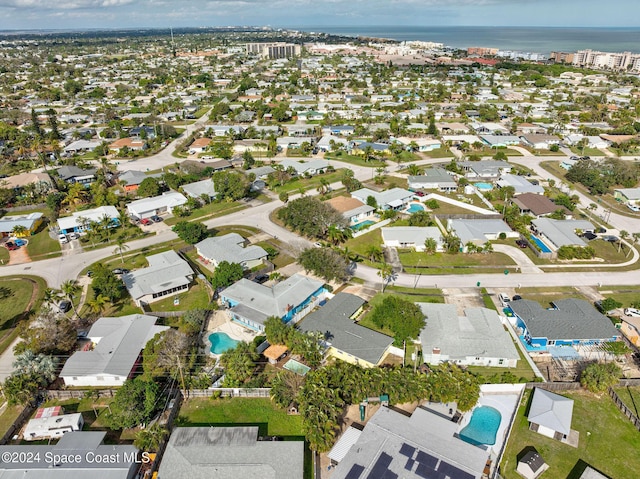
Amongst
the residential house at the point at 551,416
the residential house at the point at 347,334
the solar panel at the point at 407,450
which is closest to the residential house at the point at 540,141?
the residential house at the point at 347,334

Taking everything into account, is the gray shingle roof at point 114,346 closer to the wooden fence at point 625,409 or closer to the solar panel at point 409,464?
the solar panel at point 409,464

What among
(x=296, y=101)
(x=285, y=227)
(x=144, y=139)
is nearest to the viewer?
(x=285, y=227)

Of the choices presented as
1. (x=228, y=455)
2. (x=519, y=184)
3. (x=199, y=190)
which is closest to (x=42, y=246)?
(x=199, y=190)

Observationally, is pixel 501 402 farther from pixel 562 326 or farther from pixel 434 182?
pixel 434 182

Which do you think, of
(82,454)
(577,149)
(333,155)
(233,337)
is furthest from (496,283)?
(577,149)

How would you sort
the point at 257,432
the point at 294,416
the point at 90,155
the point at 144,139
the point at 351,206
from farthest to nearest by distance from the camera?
the point at 144,139
the point at 90,155
the point at 351,206
the point at 294,416
the point at 257,432

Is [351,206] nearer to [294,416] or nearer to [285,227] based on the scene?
[285,227]

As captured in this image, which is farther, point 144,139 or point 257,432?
point 144,139
